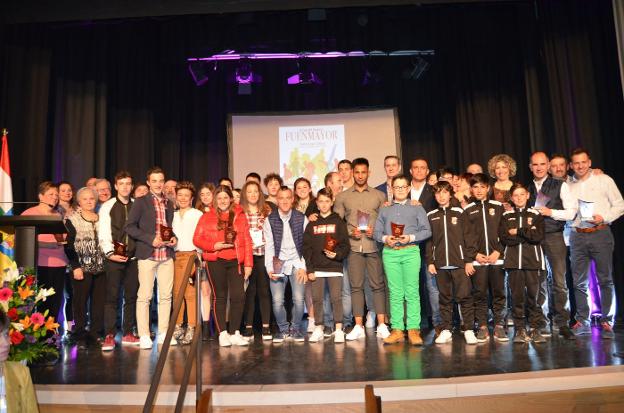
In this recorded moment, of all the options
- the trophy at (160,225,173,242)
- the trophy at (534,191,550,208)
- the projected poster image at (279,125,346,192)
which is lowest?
the trophy at (160,225,173,242)

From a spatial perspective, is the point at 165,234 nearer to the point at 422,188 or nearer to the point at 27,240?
the point at 27,240

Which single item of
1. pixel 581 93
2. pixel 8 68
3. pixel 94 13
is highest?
pixel 94 13

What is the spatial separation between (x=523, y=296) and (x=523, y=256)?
0.35 metres

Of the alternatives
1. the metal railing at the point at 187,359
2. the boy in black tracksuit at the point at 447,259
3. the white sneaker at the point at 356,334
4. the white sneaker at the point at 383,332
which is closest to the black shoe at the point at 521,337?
the boy in black tracksuit at the point at 447,259

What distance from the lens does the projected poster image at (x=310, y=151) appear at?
908 cm

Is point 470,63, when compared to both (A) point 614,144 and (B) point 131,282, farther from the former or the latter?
(B) point 131,282

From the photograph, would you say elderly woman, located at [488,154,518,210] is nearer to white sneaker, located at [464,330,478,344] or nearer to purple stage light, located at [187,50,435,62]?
white sneaker, located at [464,330,478,344]

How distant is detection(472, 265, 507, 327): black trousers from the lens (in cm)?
516

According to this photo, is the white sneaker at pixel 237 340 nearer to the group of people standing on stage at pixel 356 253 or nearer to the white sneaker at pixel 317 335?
the group of people standing on stage at pixel 356 253

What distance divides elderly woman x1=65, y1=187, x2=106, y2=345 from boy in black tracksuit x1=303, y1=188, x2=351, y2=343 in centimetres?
201

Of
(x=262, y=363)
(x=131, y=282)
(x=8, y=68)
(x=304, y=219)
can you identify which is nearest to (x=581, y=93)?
(x=304, y=219)

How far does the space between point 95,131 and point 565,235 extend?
606 centimetres

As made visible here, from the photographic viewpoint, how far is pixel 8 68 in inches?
269

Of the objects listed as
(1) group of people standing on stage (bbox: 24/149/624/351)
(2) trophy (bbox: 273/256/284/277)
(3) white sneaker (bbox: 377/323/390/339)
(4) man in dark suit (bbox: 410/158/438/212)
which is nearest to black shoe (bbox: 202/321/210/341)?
(1) group of people standing on stage (bbox: 24/149/624/351)
